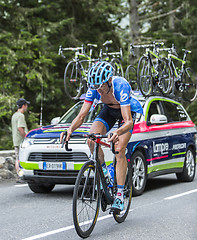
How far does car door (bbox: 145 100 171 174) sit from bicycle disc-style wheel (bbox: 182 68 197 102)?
10.5 feet

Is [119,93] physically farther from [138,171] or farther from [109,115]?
[138,171]

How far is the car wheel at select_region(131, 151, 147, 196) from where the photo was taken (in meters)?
9.09

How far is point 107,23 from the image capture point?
22.8 metres

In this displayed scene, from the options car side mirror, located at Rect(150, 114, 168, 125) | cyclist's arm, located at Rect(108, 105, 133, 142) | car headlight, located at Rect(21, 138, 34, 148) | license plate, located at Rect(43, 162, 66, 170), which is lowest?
license plate, located at Rect(43, 162, 66, 170)

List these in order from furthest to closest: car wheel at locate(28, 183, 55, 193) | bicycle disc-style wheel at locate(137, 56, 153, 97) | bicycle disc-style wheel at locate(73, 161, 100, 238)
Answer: bicycle disc-style wheel at locate(137, 56, 153, 97) < car wheel at locate(28, 183, 55, 193) < bicycle disc-style wheel at locate(73, 161, 100, 238)

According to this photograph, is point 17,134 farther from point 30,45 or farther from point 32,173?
point 30,45

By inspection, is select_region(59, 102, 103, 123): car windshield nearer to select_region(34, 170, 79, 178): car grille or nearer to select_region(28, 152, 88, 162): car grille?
select_region(28, 152, 88, 162): car grille

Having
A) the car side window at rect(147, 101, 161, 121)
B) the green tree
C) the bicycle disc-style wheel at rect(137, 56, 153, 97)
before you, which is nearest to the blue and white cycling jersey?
the car side window at rect(147, 101, 161, 121)

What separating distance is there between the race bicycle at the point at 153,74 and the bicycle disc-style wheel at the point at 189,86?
2.15 ft

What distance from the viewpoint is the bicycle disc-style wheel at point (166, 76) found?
505 inches

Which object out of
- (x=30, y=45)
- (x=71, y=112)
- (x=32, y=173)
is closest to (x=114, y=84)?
(x=32, y=173)

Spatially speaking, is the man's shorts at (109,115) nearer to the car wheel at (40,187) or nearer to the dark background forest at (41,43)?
the car wheel at (40,187)

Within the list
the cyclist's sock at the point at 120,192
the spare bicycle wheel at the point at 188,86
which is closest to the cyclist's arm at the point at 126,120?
the cyclist's sock at the point at 120,192

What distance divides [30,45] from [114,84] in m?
11.2
